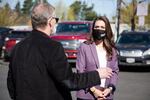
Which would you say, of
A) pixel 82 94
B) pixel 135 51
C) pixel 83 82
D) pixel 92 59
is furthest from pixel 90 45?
pixel 135 51

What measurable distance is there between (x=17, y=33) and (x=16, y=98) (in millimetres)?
20678

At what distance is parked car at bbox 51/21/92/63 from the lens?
2089 centimetres

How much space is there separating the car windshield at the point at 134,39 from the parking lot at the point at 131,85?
47.5 inches

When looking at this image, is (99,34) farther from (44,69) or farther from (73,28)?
(73,28)

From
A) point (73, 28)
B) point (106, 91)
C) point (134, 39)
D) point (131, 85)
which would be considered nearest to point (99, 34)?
point (106, 91)

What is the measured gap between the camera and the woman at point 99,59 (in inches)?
218

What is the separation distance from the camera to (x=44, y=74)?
12.4ft

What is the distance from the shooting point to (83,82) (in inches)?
151

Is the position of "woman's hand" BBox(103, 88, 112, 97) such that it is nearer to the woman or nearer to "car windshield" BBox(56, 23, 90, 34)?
the woman

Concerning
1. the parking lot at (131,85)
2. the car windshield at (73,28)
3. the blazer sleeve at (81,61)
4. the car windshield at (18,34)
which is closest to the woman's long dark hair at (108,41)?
the blazer sleeve at (81,61)

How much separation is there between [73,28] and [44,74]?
18572 mm

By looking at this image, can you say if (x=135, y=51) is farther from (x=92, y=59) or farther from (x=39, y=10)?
(x=39, y=10)

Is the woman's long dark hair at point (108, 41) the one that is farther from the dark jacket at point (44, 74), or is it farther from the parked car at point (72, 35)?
the parked car at point (72, 35)

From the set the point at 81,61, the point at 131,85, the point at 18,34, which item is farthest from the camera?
the point at 18,34
